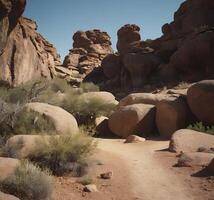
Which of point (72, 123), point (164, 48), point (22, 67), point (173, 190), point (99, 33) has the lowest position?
point (173, 190)

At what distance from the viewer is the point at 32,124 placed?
1080cm

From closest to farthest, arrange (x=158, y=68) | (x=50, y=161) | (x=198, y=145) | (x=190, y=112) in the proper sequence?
(x=50, y=161) < (x=198, y=145) < (x=190, y=112) < (x=158, y=68)

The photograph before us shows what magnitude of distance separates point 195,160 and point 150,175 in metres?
1.40

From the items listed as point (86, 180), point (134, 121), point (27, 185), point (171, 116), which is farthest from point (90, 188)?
point (171, 116)

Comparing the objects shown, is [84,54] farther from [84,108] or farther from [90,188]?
[90,188]

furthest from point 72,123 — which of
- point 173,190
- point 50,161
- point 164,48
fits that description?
point 164,48

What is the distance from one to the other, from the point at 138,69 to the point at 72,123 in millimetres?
20987

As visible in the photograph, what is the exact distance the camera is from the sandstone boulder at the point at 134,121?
584 inches

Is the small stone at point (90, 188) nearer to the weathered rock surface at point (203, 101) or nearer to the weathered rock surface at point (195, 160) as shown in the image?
the weathered rock surface at point (195, 160)

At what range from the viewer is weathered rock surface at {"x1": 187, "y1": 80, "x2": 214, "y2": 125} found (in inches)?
545

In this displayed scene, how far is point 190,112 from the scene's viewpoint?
48.8ft

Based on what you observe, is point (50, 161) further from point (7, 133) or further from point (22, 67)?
point (22, 67)

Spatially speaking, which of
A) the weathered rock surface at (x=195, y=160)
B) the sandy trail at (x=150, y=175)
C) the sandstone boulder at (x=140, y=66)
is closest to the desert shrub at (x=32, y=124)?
the sandy trail at (x=150, y=175)

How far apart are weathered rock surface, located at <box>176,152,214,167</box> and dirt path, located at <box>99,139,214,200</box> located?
0.33 meters
